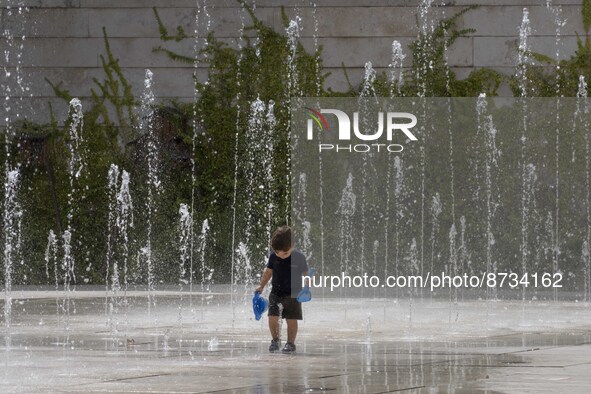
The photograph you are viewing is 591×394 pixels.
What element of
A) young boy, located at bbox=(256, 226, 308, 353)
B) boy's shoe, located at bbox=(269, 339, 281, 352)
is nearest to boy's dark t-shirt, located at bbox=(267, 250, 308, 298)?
young boy, located at bbox=(256, 226, 308, 353)

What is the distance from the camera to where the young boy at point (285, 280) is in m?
13.3

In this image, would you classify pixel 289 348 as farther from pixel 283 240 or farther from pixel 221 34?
pixel 221 34

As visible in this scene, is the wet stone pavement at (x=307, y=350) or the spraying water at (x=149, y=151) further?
the spraying water at (x=149, y=151)

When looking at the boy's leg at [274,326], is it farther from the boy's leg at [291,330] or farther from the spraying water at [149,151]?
the spraying water at [149,151]

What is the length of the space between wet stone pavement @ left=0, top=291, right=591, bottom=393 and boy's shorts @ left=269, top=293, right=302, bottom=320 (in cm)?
42

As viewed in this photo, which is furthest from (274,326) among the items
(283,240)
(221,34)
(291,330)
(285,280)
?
(221,34)

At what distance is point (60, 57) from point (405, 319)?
15.2m

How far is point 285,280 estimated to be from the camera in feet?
44.2

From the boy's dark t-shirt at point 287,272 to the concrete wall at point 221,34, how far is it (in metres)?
17.4

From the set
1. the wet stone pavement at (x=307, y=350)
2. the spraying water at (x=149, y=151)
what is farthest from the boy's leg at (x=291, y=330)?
the spraying water at (x=149, y=151)

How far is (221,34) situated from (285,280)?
1820cm

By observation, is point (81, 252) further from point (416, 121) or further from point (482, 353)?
point (482, 353)

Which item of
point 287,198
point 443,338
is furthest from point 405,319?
point 287,198

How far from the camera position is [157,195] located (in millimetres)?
30516
